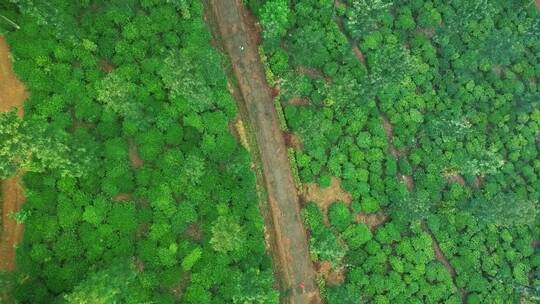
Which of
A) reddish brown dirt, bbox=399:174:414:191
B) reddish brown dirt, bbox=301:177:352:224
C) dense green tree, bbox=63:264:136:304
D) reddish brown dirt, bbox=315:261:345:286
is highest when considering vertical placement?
dense green tree, bbox=63:264:136:304

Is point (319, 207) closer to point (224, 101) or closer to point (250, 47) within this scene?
point (224, 101)

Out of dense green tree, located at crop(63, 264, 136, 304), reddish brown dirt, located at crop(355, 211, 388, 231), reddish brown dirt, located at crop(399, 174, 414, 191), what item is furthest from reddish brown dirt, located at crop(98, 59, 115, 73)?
reddish brown dirt, located at crop(399, 174, 414, 191)

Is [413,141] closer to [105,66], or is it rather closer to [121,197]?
[121,197]

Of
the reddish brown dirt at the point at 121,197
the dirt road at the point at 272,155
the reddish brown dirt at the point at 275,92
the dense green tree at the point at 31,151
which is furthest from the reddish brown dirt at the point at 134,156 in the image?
the reddish brown dirt at the point at 275,92

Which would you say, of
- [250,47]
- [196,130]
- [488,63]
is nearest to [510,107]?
[488,63]

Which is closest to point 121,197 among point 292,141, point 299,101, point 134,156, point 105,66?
point 134,156

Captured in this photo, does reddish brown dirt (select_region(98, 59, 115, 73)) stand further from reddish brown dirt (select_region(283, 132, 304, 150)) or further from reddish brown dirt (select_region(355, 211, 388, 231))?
reddish brown dirt (select_region(355, 211, 388, 231))

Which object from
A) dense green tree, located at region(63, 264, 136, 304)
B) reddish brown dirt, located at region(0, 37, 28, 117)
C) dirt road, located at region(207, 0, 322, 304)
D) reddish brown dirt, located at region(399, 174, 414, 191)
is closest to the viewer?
dense green tree, located at region(63, 264, 136, 304)
